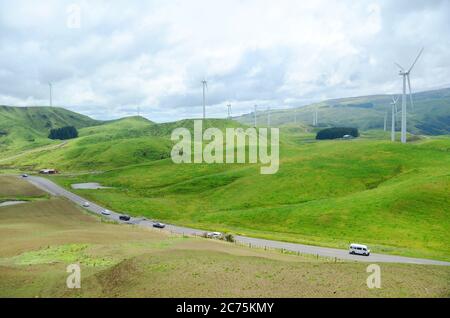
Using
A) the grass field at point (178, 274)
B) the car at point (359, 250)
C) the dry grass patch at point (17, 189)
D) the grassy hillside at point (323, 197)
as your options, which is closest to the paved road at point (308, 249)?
the car at point (359, 250)

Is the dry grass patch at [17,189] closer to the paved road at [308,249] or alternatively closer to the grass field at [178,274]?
the paved road at [308,249]

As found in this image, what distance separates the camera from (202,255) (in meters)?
57.6

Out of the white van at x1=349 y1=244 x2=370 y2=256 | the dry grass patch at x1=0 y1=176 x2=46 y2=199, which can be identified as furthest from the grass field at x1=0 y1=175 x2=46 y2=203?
the white van at x1=349 y1=244 x2=370 y2=256

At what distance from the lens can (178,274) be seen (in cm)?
4650

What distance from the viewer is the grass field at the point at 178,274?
41562mm

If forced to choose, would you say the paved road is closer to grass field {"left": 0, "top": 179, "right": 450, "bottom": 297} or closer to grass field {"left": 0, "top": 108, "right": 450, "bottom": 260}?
grass field {"left": 0, "top": 108, "right": 450, "bottom": 260}

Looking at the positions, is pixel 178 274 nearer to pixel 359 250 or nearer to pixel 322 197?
pixel 359 250

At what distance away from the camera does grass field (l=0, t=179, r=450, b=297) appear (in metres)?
41.6

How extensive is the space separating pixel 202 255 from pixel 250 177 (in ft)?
330

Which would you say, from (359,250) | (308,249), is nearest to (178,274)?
(308,249)

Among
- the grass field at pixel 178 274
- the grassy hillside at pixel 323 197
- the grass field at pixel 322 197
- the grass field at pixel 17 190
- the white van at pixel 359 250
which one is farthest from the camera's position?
the grass field at pixel 17 190

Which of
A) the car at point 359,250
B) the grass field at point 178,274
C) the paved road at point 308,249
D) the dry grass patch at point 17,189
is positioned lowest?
the paved road at point 308,249

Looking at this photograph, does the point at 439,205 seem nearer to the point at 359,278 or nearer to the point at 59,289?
the point at 359,278
